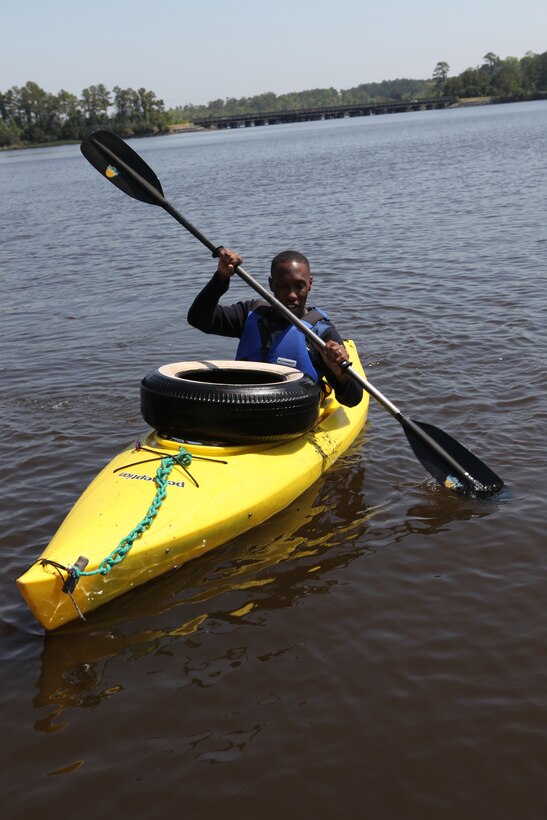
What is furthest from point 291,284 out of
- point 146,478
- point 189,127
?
point 189,127

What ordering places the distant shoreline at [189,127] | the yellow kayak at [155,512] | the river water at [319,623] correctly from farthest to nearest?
the distant shoreline at [189,127] → the yellow kayak at [155,512] → the river water at [319,623]

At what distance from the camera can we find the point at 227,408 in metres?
4.39

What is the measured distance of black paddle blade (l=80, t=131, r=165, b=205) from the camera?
5.89 metres

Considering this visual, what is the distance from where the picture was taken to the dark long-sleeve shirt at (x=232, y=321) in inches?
196

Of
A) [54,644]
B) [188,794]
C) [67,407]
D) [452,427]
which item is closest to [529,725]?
[188,794]

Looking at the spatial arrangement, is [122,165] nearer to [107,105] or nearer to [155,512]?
[155,512]

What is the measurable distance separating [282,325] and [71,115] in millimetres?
122477

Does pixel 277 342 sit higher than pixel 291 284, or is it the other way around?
pixel 291 284

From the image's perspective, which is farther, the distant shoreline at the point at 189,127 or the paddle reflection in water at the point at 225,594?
the distant shoreline at the point at 189,127

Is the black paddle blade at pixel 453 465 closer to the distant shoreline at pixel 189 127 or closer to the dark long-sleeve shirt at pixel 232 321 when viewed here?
the dark long-sleeve shirt at pixel 232 321

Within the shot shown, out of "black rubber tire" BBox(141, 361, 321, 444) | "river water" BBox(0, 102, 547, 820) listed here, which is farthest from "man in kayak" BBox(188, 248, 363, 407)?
"river water" BBox(0, 102, 547, 820)

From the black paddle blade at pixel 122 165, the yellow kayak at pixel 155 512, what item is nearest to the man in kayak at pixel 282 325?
the yellow kayak at pixel 155 512

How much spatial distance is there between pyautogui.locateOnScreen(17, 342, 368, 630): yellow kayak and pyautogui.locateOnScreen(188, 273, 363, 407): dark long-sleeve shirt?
41 cm

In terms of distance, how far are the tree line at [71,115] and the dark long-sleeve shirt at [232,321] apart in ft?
373
